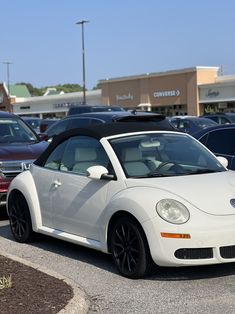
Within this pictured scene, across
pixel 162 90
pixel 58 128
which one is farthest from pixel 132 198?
pixel 162 90

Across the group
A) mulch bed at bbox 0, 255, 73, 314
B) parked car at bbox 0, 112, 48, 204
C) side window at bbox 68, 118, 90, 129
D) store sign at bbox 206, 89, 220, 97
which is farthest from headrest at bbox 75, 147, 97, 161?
store sign at bbox 206, 89, 220, 97

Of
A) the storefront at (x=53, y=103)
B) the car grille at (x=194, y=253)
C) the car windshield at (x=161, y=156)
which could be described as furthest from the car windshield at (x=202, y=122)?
the storefront at (x=53, y=103)

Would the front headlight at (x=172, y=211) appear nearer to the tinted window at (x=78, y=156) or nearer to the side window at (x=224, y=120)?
the tinted window at (x=78, y=156)

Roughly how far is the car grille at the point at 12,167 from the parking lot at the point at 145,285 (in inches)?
92.0

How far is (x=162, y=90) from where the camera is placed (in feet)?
206

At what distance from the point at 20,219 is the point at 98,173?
6.25ft

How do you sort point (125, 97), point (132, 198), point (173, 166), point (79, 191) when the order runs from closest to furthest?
point (132, 198) < point (173, 166) < point (79, 191) < point (125, 97)

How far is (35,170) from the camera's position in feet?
25.6

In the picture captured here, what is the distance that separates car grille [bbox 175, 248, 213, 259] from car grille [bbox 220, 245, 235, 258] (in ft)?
0.37

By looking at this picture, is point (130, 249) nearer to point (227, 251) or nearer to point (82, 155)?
point (227, 251)

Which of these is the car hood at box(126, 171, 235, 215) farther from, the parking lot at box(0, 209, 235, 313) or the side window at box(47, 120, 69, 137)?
the side window at box(47, 120, 69, 137)

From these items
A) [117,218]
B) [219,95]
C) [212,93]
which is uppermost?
[212,93]

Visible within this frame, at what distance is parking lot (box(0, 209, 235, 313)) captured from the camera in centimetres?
521

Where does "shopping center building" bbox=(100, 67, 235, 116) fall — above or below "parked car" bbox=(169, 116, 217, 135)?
above
